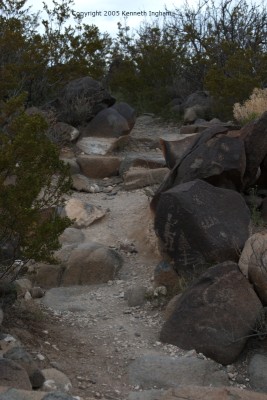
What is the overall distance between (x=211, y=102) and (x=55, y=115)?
333 centimetres

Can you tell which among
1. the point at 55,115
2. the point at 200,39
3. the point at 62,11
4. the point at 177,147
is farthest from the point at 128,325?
the point at 200,39

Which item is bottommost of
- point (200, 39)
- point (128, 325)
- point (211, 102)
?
point (128, 325)

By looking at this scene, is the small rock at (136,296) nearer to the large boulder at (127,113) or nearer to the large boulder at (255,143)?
the large boulder at (255,143)

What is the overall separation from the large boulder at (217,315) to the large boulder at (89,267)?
1.66 metres

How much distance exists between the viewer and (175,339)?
608 centimetres

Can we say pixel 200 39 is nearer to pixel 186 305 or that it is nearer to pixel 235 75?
pixel 235 75

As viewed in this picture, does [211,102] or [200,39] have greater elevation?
[200,39]

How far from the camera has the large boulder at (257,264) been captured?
6164 mm

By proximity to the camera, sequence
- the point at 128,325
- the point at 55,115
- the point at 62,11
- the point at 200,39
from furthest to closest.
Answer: the point at 200,39 → the point at 62,11 → the point at 55,115 → the point at 128,325

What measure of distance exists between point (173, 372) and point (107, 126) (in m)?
8.02

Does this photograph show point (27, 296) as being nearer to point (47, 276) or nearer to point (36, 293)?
point (36, 293)

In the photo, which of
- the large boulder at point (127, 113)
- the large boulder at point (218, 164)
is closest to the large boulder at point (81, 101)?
the large boulder at point (127, 113)

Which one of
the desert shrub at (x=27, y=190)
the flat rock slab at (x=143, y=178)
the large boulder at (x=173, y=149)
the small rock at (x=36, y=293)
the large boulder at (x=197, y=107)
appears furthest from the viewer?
the large boulder at (x=197, y=107)

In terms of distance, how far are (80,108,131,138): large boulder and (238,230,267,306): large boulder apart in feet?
21.8
